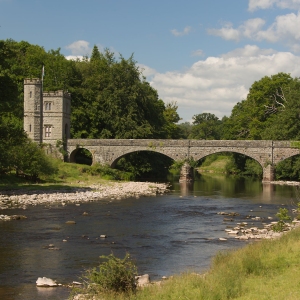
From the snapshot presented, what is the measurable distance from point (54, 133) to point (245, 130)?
2843 cm

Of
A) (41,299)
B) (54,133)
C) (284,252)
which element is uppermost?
(54,133)

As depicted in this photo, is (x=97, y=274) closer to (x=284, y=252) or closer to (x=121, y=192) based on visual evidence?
(x=284, y=252)

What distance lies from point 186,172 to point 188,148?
8.28 feet

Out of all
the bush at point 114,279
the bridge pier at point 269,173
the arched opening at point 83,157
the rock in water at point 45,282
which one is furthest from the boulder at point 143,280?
the arched opening at point 83,157

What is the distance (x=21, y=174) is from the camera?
4519 centimetres

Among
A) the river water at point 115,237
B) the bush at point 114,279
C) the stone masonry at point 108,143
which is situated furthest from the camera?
the stone masonry at point 108,143

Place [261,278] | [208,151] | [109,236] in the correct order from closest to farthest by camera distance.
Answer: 1. [261,278]
2. [109,236]
3. [208,151]

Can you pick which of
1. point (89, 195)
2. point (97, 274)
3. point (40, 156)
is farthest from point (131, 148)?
point (97, 274)

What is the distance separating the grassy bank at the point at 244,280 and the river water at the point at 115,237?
2373mm

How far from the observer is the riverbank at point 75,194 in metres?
34.0

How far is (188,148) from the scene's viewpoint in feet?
185

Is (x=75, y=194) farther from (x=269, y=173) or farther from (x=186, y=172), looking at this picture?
(x=269, y=173)

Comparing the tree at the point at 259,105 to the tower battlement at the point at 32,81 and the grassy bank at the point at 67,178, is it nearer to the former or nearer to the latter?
the grassy bank at the point at 67,178

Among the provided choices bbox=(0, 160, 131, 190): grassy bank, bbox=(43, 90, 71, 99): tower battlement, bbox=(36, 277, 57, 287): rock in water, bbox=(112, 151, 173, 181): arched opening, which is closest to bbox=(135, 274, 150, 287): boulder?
bbox=(36, 277, 57, 287): rock in water
